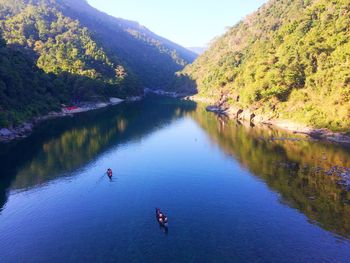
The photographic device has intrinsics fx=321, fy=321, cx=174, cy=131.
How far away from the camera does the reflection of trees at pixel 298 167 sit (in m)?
53.0

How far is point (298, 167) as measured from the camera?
7544cm

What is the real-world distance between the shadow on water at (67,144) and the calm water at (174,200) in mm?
464

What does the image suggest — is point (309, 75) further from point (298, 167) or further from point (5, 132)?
point (5, 132)

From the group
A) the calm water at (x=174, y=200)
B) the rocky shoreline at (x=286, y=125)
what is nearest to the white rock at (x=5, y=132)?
the calm water at (x=174, y=200)

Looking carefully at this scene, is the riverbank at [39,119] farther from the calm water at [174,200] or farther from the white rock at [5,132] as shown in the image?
the calm water at [174,200]

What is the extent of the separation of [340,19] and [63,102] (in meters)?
134

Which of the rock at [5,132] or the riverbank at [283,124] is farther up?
the riverbank at [283,124]

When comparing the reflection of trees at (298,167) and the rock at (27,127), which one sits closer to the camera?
the reflection of trees at (298,167)

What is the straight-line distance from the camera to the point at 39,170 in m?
75.3

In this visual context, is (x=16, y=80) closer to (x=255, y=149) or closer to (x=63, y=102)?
(x=63, y=102)

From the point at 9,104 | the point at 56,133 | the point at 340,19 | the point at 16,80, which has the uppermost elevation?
the point at 340,19

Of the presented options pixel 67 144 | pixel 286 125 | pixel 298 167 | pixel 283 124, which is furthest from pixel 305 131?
pixel 67 144

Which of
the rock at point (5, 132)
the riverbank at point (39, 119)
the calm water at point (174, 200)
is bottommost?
the riverbank at point (39, 119)

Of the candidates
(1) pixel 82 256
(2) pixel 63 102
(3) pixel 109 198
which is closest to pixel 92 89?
(2) pixel 63 102
